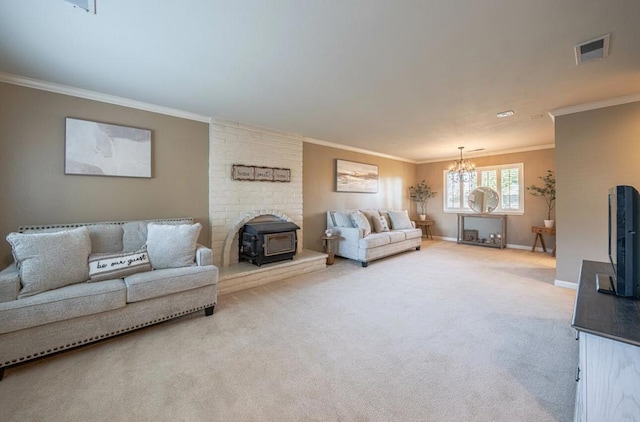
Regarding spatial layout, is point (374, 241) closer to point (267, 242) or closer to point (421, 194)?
point (267, 242)

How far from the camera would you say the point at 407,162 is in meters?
7.89

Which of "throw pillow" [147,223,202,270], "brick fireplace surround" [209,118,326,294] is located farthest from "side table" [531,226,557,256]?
"throw pillow" [147,223,202,270]

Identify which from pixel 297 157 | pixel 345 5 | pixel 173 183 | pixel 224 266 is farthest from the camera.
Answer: pixel 297 157

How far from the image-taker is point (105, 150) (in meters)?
3.03

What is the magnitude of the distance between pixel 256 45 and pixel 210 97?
1318 mm

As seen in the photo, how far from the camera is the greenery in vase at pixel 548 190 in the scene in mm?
5762

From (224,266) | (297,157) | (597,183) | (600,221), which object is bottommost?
(224,266)

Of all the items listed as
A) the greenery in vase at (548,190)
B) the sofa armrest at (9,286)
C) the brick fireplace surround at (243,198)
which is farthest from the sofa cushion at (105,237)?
the greenery in vase at (548,190)

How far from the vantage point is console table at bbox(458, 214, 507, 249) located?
6395mm

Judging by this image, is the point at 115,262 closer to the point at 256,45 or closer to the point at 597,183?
the point at 256,45

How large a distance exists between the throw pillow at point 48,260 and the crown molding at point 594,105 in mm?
5720

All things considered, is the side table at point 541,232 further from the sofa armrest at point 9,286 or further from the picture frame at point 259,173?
the sofa armrest at point 9,286

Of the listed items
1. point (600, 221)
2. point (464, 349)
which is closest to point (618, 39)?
point (600, 221)

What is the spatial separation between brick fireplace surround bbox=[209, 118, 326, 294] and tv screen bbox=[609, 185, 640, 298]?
347cm
